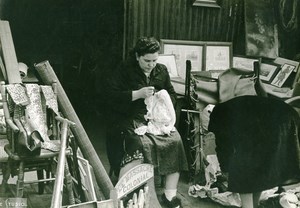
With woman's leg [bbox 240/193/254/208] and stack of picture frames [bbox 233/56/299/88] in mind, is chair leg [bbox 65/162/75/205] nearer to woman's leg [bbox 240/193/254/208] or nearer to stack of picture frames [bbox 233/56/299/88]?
woman's leg [bbox 240/193/254/208]

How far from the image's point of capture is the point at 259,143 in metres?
3.24

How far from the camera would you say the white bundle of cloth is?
3.62m

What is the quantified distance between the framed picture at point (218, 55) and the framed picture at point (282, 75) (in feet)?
1.97

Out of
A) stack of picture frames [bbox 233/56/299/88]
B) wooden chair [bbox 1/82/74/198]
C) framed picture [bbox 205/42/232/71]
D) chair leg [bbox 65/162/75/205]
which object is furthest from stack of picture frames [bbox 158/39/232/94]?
chair leg [bbox 65/162/75/205]

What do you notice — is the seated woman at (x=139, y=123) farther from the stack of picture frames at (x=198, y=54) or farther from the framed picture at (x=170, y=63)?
the stack of picture frames at (x=198, y=54)

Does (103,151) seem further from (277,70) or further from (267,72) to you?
(277,70)

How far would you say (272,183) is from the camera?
10.8 ft

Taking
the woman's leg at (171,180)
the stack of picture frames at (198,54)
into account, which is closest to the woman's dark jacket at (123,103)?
the woman's leg at (171,180)

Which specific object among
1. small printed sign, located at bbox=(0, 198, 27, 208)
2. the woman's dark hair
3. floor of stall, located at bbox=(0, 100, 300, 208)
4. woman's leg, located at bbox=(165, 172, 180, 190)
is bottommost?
floor of stall, located at bbox=(0, 100, 300, 208)

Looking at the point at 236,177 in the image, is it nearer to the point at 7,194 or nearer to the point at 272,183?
the point at 272,183

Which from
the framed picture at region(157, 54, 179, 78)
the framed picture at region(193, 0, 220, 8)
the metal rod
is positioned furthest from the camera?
the framed picture at region(193, 0, 220, 8)

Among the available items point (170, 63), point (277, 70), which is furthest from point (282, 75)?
point (170, 63)

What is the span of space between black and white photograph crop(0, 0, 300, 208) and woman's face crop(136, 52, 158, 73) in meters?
0.01

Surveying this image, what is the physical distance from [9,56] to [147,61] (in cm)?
135
